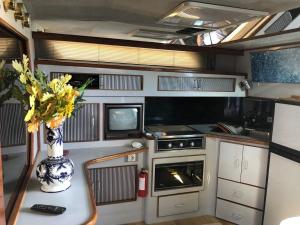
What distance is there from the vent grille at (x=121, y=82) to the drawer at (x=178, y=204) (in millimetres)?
1231

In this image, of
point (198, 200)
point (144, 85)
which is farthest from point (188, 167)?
point (144, 85)

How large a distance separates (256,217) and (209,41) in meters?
1.91

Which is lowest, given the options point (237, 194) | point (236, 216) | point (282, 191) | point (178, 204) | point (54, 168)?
point (236, 216)

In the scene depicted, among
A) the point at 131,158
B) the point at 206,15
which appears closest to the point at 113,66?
the point at 131,158

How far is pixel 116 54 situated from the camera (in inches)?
110

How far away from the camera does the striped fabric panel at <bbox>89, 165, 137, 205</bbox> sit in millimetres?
2564

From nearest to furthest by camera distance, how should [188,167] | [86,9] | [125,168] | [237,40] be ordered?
[86,9], [237,40], [125,168], [188,167]

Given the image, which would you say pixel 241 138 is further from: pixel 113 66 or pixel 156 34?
pixel 113 66

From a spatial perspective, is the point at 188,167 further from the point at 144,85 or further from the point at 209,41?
the point at 209,41

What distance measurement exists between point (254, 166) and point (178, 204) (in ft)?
3.00

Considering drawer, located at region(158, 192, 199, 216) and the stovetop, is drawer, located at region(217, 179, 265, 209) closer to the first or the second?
drawer, located at region(158, 192, 199, 216)

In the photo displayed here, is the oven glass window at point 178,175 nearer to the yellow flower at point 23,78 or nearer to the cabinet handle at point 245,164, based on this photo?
the cabinet handle at point 245,164

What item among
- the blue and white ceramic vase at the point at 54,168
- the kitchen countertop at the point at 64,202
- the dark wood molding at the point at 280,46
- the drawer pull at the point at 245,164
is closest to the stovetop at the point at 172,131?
the drawer pull at the point at 245,164

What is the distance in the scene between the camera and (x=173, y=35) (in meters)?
2.52
